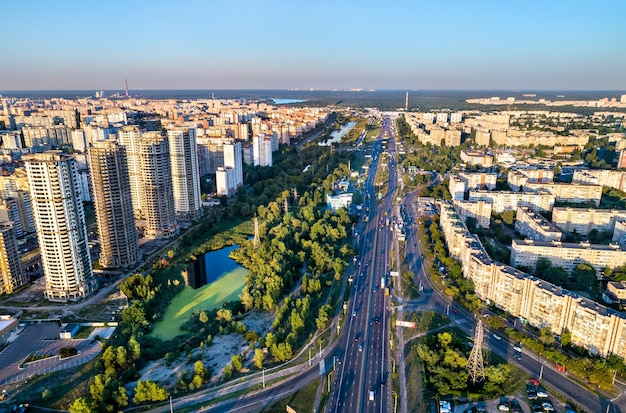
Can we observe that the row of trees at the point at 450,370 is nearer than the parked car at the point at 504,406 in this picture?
No

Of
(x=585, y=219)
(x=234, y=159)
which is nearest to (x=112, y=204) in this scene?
(x=234, y=159)

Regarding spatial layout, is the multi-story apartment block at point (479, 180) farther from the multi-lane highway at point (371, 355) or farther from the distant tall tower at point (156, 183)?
the distant tall tower at point (156, 183)

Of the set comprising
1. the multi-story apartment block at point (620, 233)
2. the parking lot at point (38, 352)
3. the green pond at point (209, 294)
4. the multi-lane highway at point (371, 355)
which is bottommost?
the green pond at point (209, 294)

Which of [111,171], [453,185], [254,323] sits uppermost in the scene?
[111,171]

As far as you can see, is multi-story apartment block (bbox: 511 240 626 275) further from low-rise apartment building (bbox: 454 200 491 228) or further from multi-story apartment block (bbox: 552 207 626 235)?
low-rise apartment building (bbox: 454 200 491 228)

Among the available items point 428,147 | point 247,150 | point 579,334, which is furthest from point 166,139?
point 428,147

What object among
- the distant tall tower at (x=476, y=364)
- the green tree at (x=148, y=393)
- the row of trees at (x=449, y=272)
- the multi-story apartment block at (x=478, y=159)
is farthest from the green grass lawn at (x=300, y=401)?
the multi-story apartment block at (x=478, y=159)

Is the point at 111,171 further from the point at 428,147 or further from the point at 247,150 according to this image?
the point at 428,147
